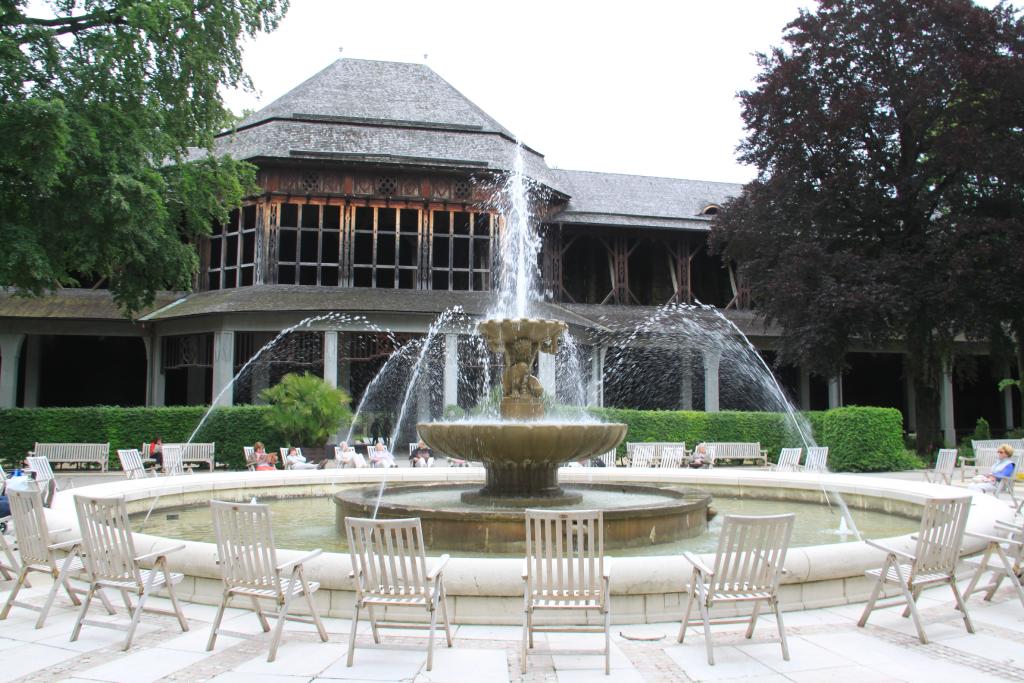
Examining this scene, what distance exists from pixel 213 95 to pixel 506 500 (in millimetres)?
13883

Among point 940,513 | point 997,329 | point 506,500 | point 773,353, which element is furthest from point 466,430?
point 773,353

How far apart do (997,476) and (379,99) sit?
2420cm

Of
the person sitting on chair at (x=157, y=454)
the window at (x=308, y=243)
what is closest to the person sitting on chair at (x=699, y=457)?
the person sitting on chair at (x=157, y=454)

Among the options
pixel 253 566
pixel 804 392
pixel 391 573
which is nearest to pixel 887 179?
pixel 804 392

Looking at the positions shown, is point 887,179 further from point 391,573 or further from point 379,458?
point 391,573

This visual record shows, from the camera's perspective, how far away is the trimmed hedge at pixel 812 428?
65.7 feet

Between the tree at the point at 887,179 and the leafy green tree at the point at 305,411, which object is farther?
the tree at the point at 887,179

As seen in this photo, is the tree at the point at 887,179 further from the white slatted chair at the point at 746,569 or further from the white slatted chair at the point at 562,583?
the white slatted chair at the point at 562,583

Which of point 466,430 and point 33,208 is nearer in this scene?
point 466,430

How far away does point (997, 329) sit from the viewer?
80.4ft

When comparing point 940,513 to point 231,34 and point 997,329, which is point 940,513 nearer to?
point 231,34

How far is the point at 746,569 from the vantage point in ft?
17.2

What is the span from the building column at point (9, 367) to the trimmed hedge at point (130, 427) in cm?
636

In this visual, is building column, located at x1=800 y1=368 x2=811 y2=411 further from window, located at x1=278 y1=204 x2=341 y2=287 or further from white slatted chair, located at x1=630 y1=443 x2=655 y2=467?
window, located at x1=278 y1=204 x2=341 y2=287
